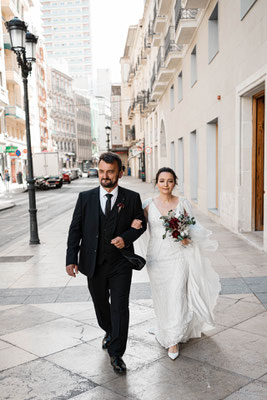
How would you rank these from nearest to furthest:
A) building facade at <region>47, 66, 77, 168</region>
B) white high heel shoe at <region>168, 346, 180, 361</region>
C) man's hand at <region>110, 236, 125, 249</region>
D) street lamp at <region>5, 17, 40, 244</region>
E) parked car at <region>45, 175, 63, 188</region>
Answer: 1. man's hand at <region>110, 236, 125, 249</region>
2. white high heel shoe at <region>168, 346, 180, 361</region>
3. street lamp at <region>5, 17, 40, 244</region>
4. parked car at <region>45, 175, 63, 188</region>
5. building facade at <region>47, 66, 77, 168</region>

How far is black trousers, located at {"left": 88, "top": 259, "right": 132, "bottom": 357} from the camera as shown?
3396 millimetres

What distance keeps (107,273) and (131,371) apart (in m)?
0.87

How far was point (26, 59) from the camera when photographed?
9.69m

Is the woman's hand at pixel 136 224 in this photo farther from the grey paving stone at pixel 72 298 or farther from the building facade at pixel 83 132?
the building facade at pixel 83 132

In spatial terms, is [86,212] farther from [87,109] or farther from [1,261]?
[87,109]

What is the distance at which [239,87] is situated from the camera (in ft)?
29.6

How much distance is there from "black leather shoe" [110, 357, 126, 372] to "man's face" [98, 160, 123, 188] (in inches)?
58.7

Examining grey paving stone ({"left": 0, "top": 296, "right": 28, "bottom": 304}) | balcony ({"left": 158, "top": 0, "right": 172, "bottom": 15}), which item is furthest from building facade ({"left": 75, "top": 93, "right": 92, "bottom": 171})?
grey paving stone ({"left": 0, "top": 296, "right": 28, "bottom": 304})

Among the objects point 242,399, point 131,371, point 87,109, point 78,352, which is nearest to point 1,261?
point 78,352

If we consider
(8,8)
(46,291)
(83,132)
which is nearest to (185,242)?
(46,291)

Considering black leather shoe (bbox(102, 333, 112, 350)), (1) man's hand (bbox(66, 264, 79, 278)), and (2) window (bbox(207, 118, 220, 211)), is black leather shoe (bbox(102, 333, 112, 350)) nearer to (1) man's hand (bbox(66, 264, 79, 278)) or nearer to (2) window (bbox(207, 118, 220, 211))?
(1) man's hand (bbox(66, 264, 79, 278))

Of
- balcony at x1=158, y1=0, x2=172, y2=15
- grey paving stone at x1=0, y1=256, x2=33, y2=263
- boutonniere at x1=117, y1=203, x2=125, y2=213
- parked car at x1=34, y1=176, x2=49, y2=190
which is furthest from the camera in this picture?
parked car at x1=34, y1=176, x2=49, y2=190

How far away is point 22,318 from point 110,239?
2042 mm

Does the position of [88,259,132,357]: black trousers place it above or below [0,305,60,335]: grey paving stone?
above
